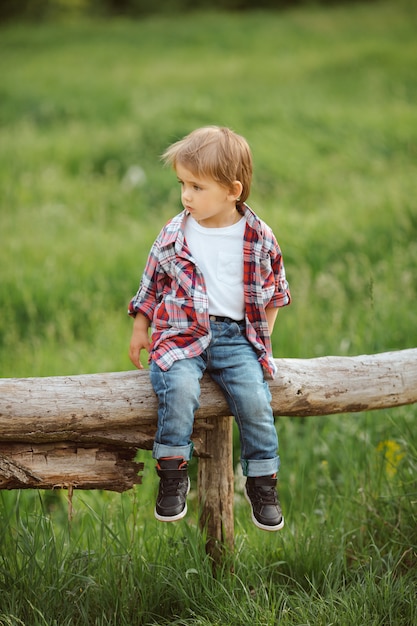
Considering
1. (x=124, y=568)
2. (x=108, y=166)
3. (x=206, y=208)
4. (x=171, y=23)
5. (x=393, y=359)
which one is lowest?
(x=124, y=568)

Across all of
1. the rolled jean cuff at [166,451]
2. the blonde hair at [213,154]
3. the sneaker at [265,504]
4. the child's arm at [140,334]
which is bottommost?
the sneaker at [265,504]

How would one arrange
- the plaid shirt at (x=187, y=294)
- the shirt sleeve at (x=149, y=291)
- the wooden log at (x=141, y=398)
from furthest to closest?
the shirt sleeve at (x=149, y=291), the plaid shirt at (x=187, y=294), the wooden log at (x=141, y=398)

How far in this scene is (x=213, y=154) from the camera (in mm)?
2535

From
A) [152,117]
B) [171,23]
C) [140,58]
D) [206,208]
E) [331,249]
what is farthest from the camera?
[171,23]

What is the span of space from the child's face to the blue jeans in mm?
399

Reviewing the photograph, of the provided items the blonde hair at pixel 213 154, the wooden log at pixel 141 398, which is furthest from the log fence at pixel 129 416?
the blonde hair at pixel 213 154

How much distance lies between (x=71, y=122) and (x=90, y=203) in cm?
343

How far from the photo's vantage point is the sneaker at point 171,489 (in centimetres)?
251

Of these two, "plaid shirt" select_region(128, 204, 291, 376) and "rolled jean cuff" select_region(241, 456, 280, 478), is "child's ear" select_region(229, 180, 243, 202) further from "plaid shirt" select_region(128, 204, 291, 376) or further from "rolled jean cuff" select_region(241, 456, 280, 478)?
"rolled jean cuff" select_region(241, 456, 280, 478)

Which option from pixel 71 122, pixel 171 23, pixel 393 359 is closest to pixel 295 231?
pixel 393 359

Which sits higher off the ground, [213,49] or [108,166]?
[213,49]

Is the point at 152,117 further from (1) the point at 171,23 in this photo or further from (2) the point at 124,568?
A: (1) the point at 171,23

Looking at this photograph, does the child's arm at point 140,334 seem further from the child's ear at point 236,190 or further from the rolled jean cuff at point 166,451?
the child's ear at point 236,190

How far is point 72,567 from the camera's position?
2762 mm
